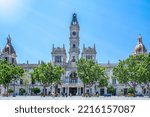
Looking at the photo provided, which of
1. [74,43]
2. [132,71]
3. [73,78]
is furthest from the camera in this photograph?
[74,43]

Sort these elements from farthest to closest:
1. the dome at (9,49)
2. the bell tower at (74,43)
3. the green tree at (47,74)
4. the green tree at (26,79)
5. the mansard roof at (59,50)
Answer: the dome at (9,49) < the mansard roof at (59,50) < the bell tower at (74,43) < the green tree at (26,79) < the green tree at (47,74)

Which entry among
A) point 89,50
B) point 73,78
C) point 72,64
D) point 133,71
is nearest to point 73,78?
point 73,78

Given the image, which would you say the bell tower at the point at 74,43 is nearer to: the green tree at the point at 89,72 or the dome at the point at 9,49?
the dome at the point at 9,49

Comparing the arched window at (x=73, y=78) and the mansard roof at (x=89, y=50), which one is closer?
the arched window at (x=73, y=78)

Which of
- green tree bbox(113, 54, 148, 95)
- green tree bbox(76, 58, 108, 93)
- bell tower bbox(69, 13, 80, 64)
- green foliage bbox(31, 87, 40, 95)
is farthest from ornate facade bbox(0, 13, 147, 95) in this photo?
green tree bbox(113, 54, 148, 95)

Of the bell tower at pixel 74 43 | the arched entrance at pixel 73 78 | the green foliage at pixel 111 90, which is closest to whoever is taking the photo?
the green foliage at pixel 111 90

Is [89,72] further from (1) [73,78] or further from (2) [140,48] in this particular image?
(2) [140,48]

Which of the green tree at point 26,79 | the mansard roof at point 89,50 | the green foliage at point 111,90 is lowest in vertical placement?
the green foliage at point 111,90

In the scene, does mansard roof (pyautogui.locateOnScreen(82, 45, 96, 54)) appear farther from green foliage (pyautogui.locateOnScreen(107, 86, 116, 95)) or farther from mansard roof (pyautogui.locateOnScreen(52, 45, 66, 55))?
green foliage (pyautogui.locateOnScreen(107, 86, 116, 95))

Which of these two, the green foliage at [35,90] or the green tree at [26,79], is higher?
the green tree at [26,79]

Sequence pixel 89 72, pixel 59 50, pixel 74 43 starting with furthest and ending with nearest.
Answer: pixel 59 50 < pixel 74 43 < pixel 89 72

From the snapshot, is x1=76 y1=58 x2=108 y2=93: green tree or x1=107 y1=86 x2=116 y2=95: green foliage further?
x1=107 y1=86 x2=116 y2=95: green foliage

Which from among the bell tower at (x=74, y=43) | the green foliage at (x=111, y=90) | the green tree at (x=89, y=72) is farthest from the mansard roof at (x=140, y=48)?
the green tree at (x=89, y=72)

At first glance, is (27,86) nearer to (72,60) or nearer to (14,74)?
(72,60)
